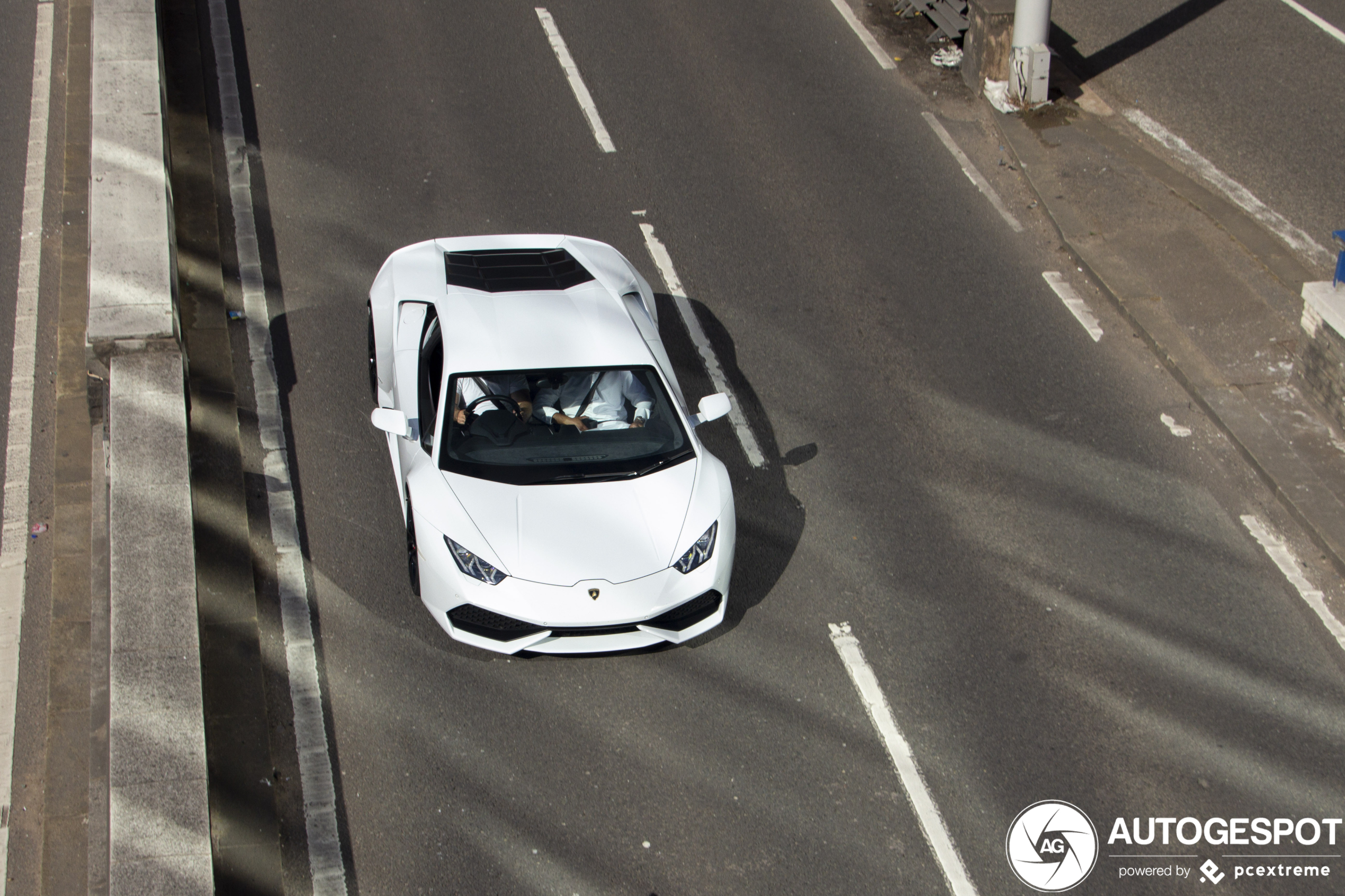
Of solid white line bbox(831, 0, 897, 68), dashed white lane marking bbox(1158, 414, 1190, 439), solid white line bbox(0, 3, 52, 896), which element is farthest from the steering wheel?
solid white line bbox(831, 0, 897, 68)

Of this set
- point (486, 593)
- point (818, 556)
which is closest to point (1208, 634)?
point (818, 556)

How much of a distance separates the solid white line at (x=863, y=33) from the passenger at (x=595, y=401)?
7.95 m

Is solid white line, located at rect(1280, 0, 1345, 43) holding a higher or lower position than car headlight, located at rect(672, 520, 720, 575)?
higher

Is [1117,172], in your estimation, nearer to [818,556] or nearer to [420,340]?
[818,556]

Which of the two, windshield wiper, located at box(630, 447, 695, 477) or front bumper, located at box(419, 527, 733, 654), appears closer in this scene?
front bumper, located at box(419, 527, 733, 654)

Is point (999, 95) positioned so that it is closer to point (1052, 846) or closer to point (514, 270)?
point (514, 270)

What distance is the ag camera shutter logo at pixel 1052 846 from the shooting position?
6223 millimetres

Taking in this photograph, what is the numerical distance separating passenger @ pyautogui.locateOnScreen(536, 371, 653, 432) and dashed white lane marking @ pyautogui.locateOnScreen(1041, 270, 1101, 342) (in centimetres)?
461

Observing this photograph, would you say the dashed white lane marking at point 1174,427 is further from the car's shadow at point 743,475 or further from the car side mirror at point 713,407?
the car side mirror at point 713,407

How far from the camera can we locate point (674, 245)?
10.8 meters

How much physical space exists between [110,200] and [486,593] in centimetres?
557

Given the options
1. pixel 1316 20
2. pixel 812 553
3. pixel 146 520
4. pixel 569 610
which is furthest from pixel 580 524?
pixel 1316 20

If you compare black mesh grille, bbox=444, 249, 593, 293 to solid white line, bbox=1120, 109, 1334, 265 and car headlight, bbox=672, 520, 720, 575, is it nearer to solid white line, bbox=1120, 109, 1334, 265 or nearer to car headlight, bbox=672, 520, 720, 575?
car headlight, bbox=672, 520, 720, 575

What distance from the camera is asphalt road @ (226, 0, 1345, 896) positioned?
6.48 metres
